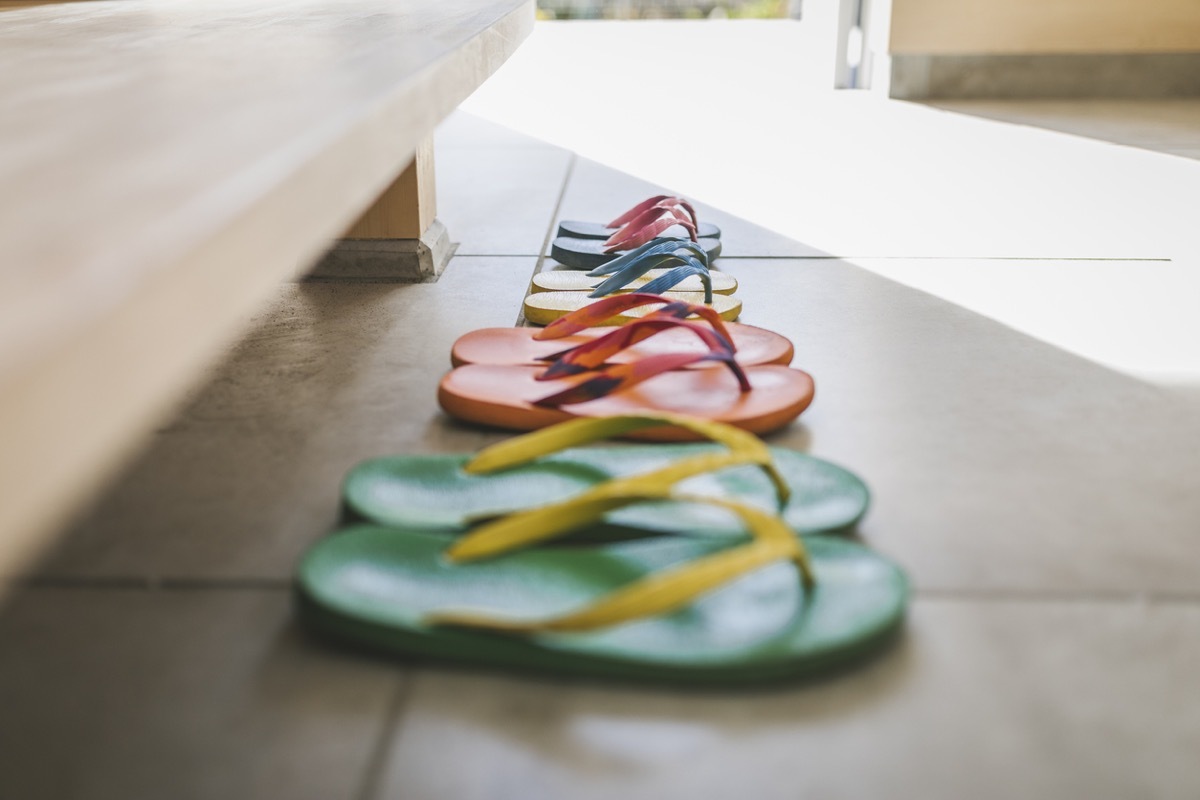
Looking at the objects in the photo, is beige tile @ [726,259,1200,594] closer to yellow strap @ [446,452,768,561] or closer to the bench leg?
yellow strap @ [446,452,768,561]

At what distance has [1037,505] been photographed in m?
1.03

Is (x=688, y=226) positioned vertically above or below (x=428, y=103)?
below

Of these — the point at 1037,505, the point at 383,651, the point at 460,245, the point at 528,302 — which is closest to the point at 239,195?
the point at 383,651

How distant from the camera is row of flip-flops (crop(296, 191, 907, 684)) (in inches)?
29.1

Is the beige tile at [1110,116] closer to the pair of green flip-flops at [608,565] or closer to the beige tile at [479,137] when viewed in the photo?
the beige tile at [479,137]

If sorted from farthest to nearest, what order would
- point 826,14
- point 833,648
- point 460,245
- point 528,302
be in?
1. point 826,14
2. point 460,245
3. point 528,302
4. point 833,648

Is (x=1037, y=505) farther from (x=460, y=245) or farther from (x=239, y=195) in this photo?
(x=460, y=245)

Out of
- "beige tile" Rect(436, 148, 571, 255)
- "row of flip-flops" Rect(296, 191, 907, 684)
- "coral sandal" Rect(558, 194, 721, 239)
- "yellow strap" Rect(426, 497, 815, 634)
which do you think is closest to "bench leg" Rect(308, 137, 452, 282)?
"beige tile" Rect(436, 148, 571, 255)

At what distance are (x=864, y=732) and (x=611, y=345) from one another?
611mm

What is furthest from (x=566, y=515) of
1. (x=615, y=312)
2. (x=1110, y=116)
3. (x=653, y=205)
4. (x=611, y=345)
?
(x=1110, y=116)

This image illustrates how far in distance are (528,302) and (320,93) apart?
67 centimetres

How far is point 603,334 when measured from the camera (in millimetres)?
1309

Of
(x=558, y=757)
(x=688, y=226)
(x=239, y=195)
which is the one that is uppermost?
(x=239, y=195)

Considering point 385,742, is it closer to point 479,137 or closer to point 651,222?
point 651,222
